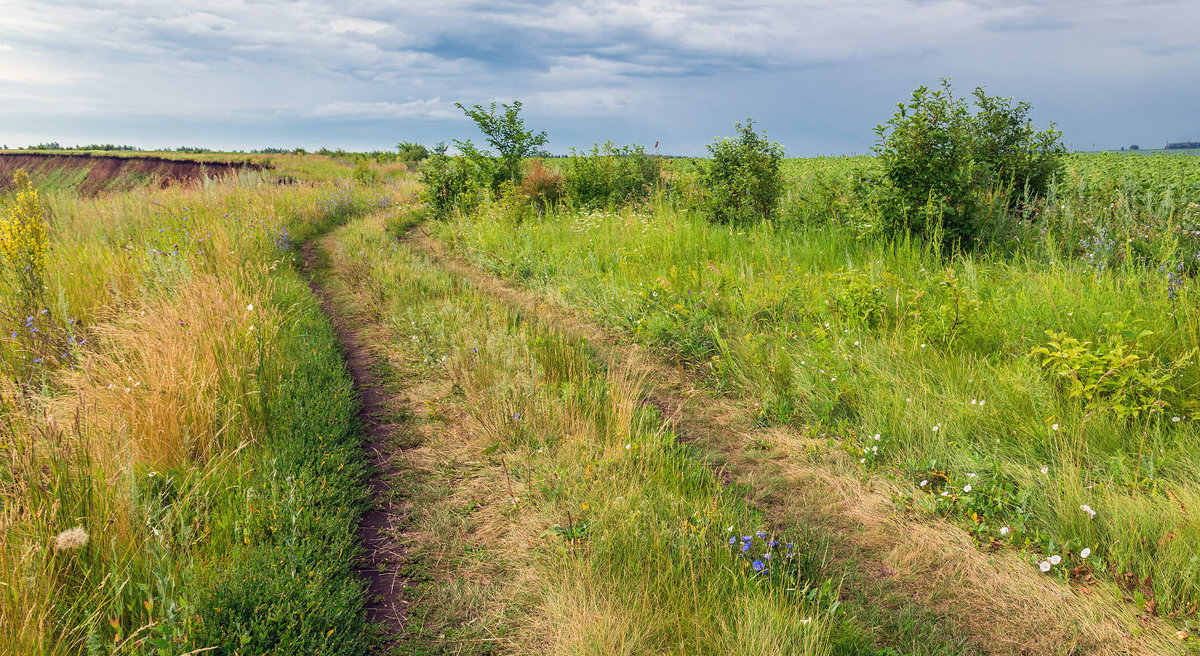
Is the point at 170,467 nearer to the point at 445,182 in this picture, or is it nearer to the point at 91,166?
the point at 445,182

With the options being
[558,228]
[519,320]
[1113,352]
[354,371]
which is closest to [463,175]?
[558,228]

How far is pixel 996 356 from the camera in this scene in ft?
14.8

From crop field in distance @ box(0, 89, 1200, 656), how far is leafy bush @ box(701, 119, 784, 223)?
1.94m

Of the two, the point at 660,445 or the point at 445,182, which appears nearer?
the point at 660,445

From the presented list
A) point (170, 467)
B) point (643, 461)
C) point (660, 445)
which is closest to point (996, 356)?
point (660, 445)

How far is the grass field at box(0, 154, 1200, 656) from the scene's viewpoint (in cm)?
267

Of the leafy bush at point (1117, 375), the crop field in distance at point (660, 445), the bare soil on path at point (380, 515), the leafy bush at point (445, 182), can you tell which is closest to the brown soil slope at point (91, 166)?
the leafy bush at point (445, 182)

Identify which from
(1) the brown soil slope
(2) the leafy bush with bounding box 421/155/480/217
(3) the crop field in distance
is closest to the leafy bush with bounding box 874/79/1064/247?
(3) the crop field in distance

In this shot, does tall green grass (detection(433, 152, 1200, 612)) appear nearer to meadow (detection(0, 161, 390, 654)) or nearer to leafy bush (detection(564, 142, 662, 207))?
meadow (detection(0, 161, 390, 654))

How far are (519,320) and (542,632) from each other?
4.66 meters

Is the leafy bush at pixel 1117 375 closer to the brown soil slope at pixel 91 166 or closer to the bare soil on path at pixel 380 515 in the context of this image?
the bare soil on path at pixel 380 515

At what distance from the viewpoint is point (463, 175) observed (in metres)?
15.3

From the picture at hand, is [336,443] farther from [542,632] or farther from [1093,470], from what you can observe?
[1093,470]

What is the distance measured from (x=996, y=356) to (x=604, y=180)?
423 inches
